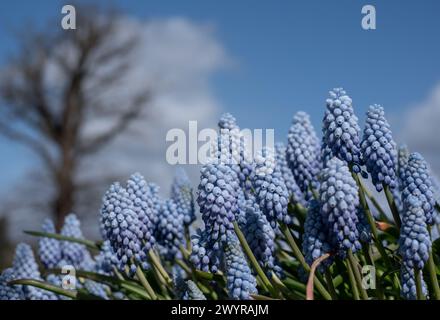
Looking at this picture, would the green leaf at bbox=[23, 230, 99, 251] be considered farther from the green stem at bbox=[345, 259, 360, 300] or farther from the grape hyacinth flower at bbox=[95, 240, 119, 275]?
the green stem at bbox=[345, 259, 360, 300]

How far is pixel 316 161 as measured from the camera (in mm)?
1822

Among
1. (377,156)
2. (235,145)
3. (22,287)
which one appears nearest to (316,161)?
(235,145)

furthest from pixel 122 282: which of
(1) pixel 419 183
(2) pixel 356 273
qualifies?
(1) pixel 419 183

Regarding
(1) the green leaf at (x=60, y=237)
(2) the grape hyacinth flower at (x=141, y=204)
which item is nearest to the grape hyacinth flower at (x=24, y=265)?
(1) the green leaf at (x=60, y=237)

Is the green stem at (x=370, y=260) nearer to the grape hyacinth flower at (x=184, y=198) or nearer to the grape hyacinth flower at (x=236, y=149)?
the grape hyacinth flower at (x=236, y=149)

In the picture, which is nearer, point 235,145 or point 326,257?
point 326,257

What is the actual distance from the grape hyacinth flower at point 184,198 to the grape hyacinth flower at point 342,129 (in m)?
0.59

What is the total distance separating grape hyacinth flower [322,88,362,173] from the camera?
4.34 ft

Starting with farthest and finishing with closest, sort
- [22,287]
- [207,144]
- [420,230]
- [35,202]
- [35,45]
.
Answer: [35,45], [35,202], [22,287], [207,144], [420,230]

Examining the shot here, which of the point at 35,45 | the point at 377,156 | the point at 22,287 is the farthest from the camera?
the point at 35,45

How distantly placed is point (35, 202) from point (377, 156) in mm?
12732

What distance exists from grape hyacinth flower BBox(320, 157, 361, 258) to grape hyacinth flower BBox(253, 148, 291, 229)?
15 centimetres

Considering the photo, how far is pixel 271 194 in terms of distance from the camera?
1.32m
